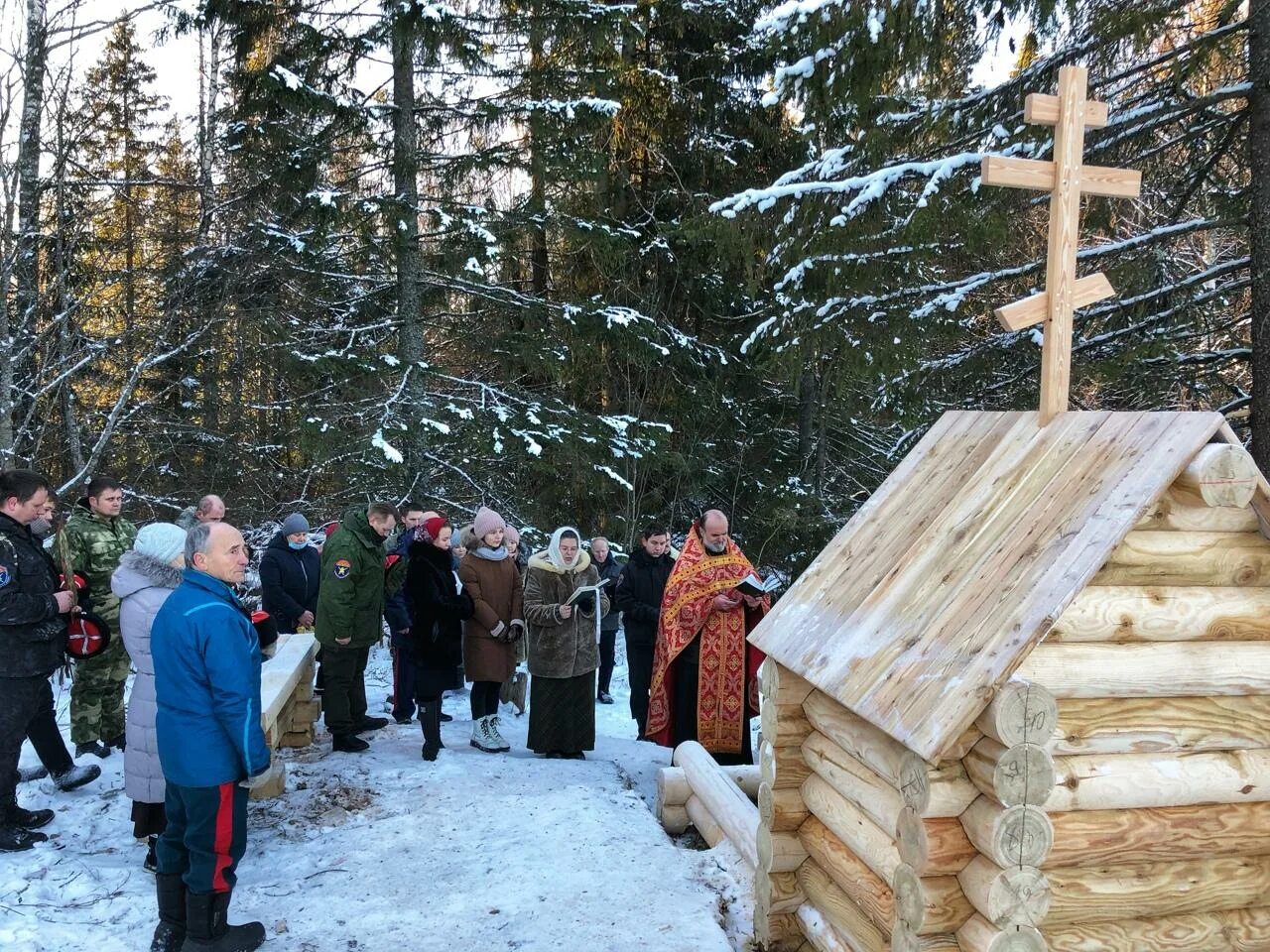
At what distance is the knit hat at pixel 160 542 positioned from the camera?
174 inches

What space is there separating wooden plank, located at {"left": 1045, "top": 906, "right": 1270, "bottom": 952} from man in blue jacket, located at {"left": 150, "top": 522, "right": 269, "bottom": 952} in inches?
125

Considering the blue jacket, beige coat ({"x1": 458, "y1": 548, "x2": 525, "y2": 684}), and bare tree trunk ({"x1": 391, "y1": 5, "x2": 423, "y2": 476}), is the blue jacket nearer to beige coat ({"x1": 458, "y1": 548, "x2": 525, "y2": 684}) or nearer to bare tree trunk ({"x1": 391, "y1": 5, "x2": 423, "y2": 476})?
beige coat ({"x1": 458, "y1": 548, "x2": 525, "y2": 684})

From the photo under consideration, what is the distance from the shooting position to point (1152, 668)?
283 centimetres

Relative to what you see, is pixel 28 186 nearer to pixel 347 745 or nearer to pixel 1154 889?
pixel 347 745

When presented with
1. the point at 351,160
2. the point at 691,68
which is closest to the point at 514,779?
the point at 351,160

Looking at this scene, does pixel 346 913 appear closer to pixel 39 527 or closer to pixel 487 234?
pixel 39 527

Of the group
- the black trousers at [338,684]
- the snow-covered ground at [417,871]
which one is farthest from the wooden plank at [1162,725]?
the black trousers at [338,684]

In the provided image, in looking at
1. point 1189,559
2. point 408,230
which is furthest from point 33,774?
point 408,230

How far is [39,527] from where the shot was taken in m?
6.12

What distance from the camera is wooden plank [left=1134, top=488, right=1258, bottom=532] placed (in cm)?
283

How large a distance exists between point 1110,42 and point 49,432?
11.8m

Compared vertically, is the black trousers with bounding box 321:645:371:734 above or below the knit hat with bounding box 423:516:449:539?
below

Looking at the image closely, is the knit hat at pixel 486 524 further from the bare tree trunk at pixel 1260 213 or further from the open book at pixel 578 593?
the bare tree trunk at pixel 1260 213

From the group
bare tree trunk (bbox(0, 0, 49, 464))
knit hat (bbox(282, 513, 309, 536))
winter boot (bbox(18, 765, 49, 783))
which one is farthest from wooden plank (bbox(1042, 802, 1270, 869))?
bare tree trunk (bbox(0, 0, 49, 464))
